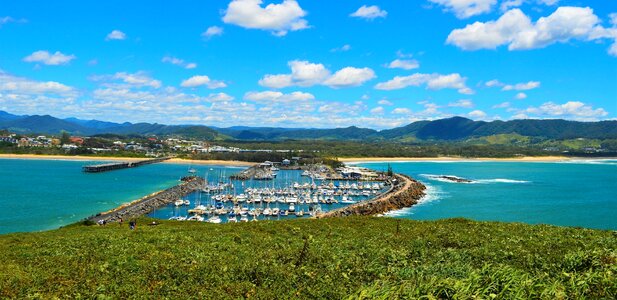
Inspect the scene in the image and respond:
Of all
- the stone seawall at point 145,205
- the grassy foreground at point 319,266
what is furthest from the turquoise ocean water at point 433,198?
the grassy foreground at point 319,266

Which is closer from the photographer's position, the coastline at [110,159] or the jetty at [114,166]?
the jetty at [114,166]

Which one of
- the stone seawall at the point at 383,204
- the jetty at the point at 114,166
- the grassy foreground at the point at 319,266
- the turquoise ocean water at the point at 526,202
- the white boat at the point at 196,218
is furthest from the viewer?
the jetty at the point at 114,166

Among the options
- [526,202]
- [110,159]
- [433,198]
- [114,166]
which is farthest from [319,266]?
[110,159]

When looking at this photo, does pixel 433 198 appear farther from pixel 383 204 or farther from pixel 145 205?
pixel 145 205

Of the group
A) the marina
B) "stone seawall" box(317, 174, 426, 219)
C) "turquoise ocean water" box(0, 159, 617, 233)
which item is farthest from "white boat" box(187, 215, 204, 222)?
"stone seawall" box(317, 174, 426, 219)

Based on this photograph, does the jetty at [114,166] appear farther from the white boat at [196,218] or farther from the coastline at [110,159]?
the white boat at [196,218]

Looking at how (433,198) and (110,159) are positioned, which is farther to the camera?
(110,159)

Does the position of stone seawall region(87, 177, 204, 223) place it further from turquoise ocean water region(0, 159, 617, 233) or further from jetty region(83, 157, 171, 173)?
jetty region(83, 157, 171, 173)
